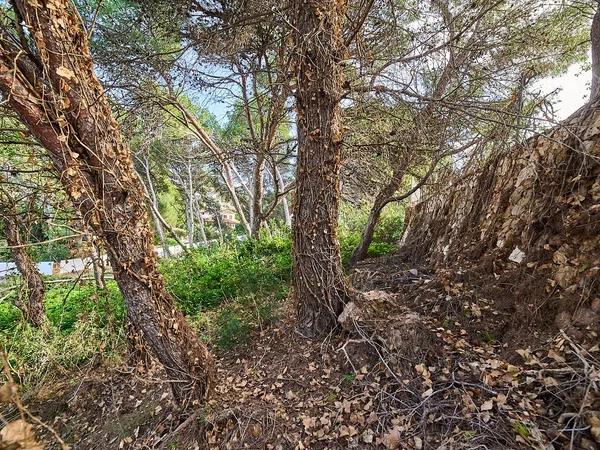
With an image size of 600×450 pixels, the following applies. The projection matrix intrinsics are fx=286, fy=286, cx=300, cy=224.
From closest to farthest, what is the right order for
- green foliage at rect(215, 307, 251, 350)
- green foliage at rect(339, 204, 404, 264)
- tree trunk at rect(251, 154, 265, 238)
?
green foliage at rect(215, 307, 251, 350) → green foliage at rect(339, 204, 404, 264) → tree trunk at rect(251, 154, 265, 238)

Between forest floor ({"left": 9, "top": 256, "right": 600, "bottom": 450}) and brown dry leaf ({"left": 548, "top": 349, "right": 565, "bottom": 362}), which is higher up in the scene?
brown dry leaf ({"left": 548, "top": 349, "right": 565, "bottom": 362})

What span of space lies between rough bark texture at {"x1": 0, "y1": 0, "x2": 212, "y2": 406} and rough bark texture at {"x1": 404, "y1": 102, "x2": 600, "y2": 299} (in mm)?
2574

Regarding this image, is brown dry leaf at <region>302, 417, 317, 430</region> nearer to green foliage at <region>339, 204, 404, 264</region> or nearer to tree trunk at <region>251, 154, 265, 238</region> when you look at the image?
green foliage at <region>339, 204, 404, 264</region>

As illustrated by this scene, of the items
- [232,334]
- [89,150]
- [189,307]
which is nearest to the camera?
[89,150]

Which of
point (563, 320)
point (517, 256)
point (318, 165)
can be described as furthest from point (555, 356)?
point (318, 165)

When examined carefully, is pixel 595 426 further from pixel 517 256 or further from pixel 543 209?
pixel 543 209

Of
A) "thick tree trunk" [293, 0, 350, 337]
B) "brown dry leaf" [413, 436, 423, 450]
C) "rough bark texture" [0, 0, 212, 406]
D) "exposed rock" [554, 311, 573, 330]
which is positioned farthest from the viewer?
"thick tree trunk" [293, 0, 350, 337]

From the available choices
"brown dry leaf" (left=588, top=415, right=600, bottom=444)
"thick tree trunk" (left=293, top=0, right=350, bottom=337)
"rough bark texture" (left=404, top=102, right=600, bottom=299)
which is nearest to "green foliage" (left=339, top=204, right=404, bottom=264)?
"rough bark texture" (left=404, top=102, right=600, bottom=299)

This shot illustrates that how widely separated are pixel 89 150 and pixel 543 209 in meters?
3.22

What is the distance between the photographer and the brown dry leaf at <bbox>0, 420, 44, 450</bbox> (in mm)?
572

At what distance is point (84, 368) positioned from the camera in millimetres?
3182

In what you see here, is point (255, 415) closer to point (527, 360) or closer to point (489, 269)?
point (527, 360)

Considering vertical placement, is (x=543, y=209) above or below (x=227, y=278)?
above

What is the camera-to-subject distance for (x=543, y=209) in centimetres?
228
